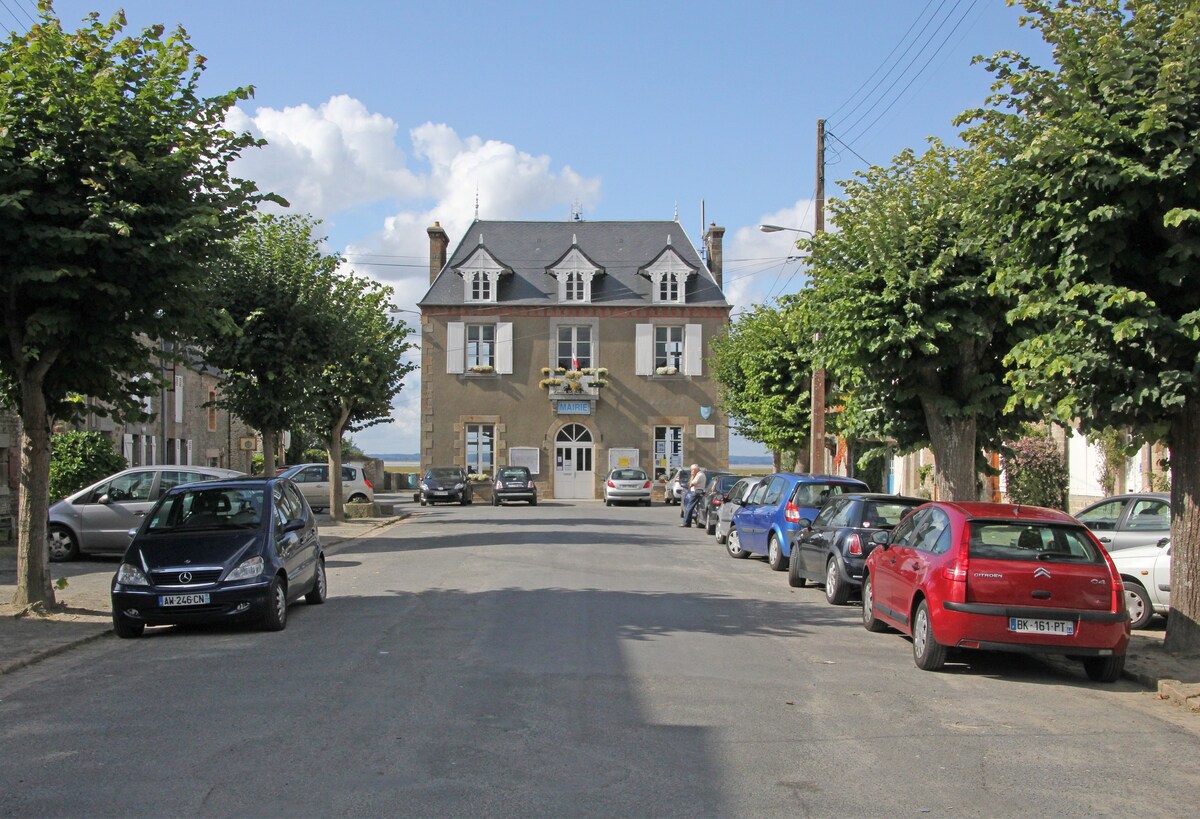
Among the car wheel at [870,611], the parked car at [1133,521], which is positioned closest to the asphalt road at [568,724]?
the car wheel at [870,611]

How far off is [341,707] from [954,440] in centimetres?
1160

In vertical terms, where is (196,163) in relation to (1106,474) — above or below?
above

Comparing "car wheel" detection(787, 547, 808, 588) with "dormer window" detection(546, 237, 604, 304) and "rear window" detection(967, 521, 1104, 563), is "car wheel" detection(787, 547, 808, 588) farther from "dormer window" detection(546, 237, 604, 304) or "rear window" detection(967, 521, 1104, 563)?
"dormer window" detection(546, 237, 604, 304)

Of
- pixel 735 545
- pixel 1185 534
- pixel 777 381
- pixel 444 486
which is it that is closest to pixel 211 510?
pixel 1185 534

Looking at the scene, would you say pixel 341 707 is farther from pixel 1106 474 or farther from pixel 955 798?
pixel 1106 474

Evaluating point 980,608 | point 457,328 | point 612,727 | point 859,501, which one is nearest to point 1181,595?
point 980,608

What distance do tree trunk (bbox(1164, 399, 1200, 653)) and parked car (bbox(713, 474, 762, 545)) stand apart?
11.4 metres

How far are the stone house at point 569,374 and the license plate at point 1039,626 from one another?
39.7 meters

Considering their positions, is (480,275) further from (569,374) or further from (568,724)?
(568,724)

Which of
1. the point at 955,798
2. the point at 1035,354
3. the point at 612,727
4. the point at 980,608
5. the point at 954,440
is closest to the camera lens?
the point at 955,798

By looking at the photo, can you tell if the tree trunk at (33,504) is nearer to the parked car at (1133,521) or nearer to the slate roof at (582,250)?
the parked car at (1133,521)

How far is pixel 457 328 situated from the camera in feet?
162

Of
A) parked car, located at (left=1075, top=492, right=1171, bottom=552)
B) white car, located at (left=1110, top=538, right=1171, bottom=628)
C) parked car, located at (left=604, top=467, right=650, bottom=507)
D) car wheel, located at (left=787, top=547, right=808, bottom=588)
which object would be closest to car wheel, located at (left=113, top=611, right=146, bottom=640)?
car wheel, located at (left=787, top=547, right=808, bottom=588)

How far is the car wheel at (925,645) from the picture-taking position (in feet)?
32.4
